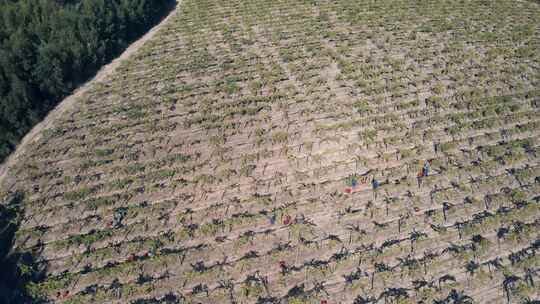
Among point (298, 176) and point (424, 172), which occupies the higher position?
point (298, 176)

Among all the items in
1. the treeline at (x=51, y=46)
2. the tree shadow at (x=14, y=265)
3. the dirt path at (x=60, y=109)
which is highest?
the treeline at (x=51, y=46)

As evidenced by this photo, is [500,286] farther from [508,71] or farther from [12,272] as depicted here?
[12,272]

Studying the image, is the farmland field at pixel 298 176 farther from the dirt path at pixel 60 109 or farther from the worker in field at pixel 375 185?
the dirt path at pixel 60 109

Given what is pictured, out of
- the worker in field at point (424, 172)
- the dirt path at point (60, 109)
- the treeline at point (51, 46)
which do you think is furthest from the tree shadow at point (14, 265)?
the worker in field at point (424, 172)

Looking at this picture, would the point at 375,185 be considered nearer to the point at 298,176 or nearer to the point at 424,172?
the point at 424,172

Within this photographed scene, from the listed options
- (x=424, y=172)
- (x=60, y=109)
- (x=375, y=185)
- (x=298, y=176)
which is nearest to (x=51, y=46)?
(x=60, y=109)

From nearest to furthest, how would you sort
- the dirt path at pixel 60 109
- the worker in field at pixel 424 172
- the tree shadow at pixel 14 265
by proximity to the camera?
the tree shadow at pixel 14 265
the worker in field at pixel 424 172
the dirt path at pixel 60 109
